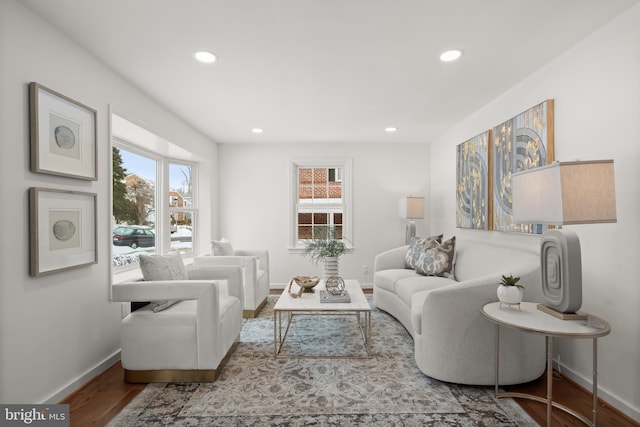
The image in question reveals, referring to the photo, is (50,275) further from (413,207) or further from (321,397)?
(413,207)

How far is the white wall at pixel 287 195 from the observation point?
536cm

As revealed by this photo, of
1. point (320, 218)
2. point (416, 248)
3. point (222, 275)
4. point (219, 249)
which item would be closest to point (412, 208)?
point (416, 248)

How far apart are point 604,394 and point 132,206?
4.49m

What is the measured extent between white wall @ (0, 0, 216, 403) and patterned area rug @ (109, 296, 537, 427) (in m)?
0.54

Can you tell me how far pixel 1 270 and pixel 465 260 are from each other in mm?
3694

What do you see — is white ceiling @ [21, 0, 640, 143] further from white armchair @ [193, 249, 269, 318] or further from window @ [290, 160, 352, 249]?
window @ [290, 160, 352, 249]

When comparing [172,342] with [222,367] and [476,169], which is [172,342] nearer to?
[222,367]

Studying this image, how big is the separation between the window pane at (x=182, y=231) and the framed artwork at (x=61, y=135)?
7.31 ft

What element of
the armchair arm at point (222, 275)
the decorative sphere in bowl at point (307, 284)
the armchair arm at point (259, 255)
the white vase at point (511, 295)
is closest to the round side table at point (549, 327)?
the white vase at point (511, 295)

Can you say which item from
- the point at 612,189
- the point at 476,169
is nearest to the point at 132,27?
the point at 612,189

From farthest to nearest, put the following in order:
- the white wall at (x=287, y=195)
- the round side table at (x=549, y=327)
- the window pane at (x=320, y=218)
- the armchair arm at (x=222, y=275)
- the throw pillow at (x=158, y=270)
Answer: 1. the window pane at (x=320, y=218)
2. the white wall at (x=287, y=195)
3. the armchair arm at (x=222, y=275)
4. the throw pillow at (x=158, y=270)
5. the round side table at (x=549, y=327)

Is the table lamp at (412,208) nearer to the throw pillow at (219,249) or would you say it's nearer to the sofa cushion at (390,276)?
the sofa cushion at (390,276)

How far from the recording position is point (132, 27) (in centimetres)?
209

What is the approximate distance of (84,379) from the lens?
7.74 feet
